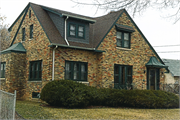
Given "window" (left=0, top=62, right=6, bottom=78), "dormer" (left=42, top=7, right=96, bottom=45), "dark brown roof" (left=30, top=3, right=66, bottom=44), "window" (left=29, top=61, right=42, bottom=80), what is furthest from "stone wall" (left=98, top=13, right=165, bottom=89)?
"window" (left=0, top=62, right=6, bottom=78)

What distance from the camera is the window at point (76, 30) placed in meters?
17.5

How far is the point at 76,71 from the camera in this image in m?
17.2

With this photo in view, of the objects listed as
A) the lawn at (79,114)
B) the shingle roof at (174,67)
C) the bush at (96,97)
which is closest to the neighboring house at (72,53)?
the bush at (96,97)

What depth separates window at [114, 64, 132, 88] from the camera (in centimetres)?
1898

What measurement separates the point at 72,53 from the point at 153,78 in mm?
9087

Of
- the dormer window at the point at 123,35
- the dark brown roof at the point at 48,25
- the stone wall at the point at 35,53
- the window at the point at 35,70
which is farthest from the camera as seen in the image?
the dormer window at the point at 123,35

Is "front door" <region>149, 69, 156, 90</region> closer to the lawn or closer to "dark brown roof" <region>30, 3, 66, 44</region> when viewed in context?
Result: "dark brown roof" <region>30, 3, 66, 44</region>

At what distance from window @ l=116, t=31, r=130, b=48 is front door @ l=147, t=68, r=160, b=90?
12.0 feet

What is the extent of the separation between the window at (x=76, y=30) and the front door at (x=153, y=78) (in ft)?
25.4

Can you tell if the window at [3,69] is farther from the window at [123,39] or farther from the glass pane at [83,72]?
the window at [123,39]

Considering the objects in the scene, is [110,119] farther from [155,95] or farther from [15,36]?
[15,36]

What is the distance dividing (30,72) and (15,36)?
4.83 m

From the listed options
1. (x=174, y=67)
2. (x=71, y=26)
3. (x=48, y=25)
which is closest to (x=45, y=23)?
(x=48, y=25)

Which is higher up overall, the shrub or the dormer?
the dormer
